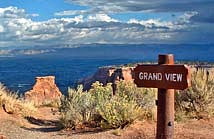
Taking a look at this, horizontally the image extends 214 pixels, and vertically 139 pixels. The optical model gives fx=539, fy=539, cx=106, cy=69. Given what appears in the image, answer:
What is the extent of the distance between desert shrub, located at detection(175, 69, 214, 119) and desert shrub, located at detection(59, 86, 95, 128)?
2.77m

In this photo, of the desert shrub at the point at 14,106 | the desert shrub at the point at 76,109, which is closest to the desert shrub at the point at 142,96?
the desert shrub at the point at 76,109

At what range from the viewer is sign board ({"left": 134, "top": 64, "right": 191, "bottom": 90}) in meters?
8.66

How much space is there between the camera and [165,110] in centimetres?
899

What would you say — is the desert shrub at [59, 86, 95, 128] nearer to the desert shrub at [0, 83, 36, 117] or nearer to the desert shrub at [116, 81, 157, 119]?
the desert shrub at [116, 81, 157, 119]

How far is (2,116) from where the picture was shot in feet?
59.6

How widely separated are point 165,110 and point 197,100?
28.0 feet

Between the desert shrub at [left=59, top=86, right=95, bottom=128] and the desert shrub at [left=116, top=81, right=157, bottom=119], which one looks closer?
the desert shrub at [left=59, top=86, right=95, bottom=128]

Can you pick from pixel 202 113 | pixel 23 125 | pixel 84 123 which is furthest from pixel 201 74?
pixel 23 125

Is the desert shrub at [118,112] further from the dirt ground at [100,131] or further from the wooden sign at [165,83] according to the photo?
the wooden sign at [165,83]

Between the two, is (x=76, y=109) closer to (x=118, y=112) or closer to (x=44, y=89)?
(x=118, y=112)

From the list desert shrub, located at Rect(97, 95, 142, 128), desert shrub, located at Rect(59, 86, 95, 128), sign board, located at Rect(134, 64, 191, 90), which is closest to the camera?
sign board, located at Rect(134, 64, 191, 90)

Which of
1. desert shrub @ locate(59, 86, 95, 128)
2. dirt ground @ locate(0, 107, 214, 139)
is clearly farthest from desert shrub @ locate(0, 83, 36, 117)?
desert shrub @ locate(59, 86, 95, 128)

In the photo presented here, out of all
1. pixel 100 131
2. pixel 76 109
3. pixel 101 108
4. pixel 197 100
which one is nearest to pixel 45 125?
pixel 76 109

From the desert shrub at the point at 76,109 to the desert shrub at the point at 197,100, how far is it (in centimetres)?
277
